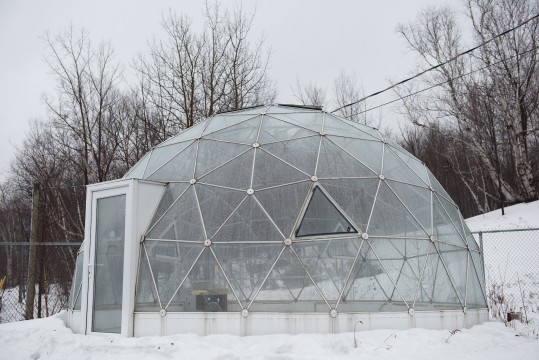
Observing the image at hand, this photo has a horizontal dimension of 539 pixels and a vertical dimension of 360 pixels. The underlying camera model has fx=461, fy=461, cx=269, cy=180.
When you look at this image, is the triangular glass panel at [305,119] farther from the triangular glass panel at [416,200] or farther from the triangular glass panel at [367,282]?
the triangular glass panel at [367,282]

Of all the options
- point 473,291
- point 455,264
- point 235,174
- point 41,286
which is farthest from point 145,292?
point 41,286

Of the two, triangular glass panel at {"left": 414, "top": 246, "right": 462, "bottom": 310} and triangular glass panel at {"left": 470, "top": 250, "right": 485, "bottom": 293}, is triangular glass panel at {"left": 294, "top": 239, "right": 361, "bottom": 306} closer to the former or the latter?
triangular glass panel at {"left": 414, "top": 246, "right": 462, "bottom": 310}

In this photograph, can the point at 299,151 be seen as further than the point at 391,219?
Yes

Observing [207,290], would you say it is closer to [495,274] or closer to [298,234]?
[298,234]

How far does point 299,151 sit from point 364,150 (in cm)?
146

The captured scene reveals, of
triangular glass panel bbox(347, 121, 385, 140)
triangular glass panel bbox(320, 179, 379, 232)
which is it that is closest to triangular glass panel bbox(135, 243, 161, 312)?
triangular glass panel bbox(320, 179, 379, 232)

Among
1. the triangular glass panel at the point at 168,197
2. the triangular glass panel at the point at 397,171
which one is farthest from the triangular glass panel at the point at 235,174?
the triangular glass panel at the point at 397,171

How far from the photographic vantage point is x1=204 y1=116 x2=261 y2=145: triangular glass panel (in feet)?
31.2

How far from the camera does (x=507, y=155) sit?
107 feet

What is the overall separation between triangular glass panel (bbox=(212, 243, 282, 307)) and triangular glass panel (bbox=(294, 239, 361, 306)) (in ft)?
1.68

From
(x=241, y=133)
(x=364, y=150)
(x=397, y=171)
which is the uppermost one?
(x=241, y=133)

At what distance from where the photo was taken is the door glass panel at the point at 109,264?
27.5 ft

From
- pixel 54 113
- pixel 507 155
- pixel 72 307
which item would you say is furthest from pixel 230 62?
pixel 507 155

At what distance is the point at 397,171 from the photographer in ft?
31.0
